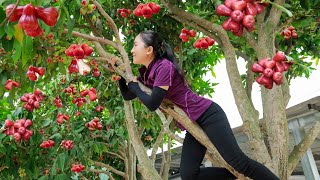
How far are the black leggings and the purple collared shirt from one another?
1.8 inches

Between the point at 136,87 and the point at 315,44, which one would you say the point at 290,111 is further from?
the point at 136,87

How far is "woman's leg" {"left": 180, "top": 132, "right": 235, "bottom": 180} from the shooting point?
208cm

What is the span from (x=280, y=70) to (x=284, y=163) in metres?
0.54

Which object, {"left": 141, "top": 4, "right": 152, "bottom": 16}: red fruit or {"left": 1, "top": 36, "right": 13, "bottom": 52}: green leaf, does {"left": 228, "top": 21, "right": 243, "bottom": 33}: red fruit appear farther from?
{"left": 141, "top": 4, "right": 152, "bottom": 16}: red fruit

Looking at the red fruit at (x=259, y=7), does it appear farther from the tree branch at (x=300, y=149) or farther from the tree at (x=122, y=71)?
the tree branch at (x=300, y=149)

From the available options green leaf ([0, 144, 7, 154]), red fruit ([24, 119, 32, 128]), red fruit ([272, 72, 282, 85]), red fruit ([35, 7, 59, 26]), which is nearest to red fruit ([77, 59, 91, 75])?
red fruit ([35, 7, 59, 26])

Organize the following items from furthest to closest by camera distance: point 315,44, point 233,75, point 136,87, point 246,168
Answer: point 315,44
point 233,75
point 136,87
point 246,168

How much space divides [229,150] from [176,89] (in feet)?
1.52

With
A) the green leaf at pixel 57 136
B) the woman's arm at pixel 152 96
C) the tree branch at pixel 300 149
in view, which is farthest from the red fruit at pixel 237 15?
the green leaf at pixel 57 136

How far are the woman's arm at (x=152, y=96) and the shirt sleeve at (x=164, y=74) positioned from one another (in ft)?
0.17

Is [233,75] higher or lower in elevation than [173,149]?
higher

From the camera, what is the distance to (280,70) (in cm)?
172

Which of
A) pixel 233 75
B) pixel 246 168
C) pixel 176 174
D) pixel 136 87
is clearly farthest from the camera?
pixel 176 174

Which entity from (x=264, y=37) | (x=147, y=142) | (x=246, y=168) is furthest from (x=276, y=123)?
(x=147, y=142)
